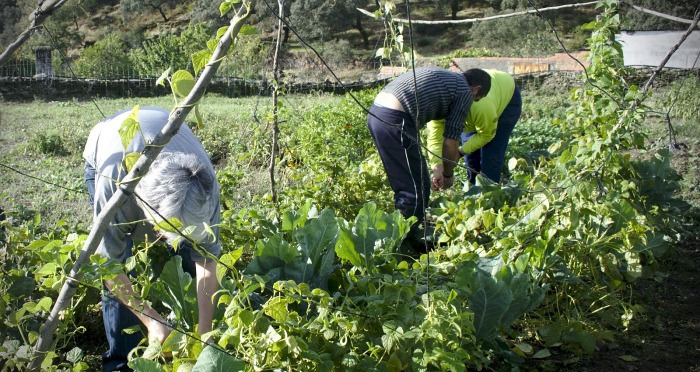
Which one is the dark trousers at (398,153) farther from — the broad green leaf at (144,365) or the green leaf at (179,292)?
the broad green leaf at (144,365)

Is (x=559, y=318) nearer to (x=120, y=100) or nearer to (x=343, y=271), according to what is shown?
(x=343, y=271)

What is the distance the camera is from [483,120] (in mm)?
4477

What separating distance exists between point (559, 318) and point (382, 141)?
1.41m

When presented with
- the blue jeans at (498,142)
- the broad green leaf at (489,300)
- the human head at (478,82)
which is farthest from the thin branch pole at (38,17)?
the blue jeans at (498,142)

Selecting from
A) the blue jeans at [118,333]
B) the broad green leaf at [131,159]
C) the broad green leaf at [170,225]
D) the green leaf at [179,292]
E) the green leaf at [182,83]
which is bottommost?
the blue jeans at [118,333]

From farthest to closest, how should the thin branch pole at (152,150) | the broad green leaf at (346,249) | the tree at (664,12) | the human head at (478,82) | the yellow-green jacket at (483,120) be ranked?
the tree at (664,12), the yellow-green jacket at (483,120), the human head at (478,82), the broad green leaf at (346,249), the thin branch pole at (152,150)

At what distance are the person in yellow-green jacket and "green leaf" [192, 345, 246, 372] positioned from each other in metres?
2.61

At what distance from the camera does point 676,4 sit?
15.9 m

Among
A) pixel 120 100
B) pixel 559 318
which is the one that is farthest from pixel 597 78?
pixel 120 100

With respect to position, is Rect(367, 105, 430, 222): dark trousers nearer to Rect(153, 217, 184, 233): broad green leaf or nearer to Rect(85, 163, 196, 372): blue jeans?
Rect(85, 163, 196, 372): blue jeans

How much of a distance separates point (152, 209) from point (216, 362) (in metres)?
0.41

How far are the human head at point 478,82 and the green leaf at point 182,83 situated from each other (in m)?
2.77

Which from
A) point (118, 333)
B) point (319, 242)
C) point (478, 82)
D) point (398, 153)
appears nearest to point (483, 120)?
point (478, 82)

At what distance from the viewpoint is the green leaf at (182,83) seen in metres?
1.66
